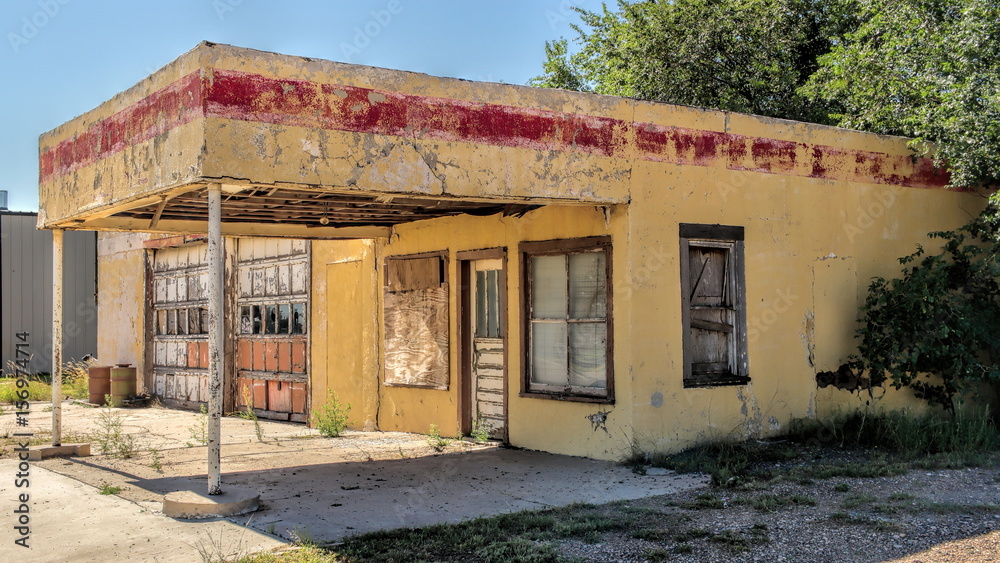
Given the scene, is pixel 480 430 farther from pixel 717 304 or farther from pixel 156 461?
pixel 156 461

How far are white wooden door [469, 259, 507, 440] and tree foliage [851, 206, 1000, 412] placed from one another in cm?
404

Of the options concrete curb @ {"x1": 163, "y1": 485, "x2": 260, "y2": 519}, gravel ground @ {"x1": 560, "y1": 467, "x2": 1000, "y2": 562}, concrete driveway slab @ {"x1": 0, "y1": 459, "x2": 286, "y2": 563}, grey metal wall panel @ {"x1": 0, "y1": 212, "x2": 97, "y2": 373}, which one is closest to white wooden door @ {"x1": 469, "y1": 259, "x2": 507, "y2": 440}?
gravel ground @ {"x1": 560, "y1": 467, "x2": 1000, "y2": 562}

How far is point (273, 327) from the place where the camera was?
13414mm

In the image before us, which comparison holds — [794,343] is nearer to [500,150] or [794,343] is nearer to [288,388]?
[500,150]

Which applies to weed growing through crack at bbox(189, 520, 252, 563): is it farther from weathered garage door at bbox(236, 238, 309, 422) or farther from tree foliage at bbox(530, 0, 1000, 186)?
tree foliage at bbox(530, 0, 1000, 186)

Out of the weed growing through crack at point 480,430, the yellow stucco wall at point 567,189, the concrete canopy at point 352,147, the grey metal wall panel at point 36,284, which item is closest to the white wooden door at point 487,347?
the weed growing through crack at point 480,430

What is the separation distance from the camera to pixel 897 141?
10648 millimetres

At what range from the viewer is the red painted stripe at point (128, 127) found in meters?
6.69

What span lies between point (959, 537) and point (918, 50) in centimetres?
779

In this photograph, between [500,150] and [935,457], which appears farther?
[935,457]

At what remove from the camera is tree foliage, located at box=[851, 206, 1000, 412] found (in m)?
9.35

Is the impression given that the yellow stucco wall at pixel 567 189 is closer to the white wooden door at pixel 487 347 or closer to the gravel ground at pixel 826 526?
the white wooden door at pixel 487 347

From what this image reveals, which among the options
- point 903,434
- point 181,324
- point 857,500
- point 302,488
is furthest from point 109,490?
point 181,324

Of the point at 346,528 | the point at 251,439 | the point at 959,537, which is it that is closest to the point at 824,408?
the point at 959,537
